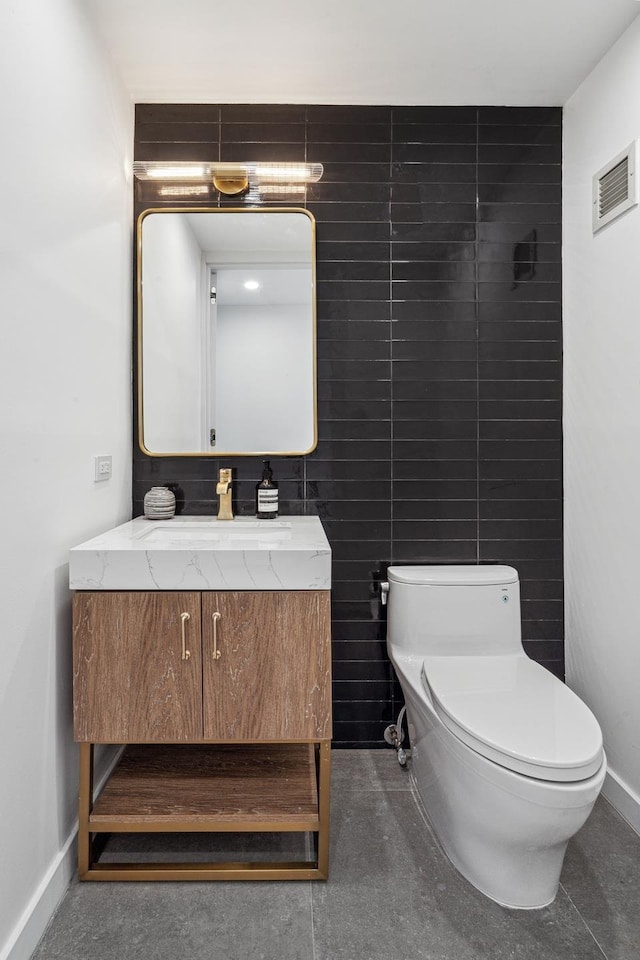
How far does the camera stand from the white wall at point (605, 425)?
1.68m

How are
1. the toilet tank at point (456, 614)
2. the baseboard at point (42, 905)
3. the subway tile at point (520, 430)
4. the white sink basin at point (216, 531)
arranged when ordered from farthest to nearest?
the subway tile at point (520, 430)
the toilet tank at point (456, 614)
the white sink basin at point (216, 531)
the baseboard at point (42, 905)

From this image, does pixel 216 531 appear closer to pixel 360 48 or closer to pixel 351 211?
pixel 351 211

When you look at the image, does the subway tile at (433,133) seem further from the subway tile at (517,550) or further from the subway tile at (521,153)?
the subway tile at (517,550)

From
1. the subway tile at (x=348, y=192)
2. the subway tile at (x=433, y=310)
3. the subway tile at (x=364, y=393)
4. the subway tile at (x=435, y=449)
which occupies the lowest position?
the subway tile at (x=435, y=449)

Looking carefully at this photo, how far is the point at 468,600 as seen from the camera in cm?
187

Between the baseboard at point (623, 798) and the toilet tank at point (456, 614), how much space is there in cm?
48

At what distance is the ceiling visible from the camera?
1.61 m

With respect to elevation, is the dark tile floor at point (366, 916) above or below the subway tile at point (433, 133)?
below

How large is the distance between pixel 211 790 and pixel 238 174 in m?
2.00

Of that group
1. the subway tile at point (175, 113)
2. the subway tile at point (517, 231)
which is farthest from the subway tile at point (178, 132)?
the subway tile at point (517, 231)

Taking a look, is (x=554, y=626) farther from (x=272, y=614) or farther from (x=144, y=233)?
(x=144, y=233)

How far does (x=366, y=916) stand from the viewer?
1.33m

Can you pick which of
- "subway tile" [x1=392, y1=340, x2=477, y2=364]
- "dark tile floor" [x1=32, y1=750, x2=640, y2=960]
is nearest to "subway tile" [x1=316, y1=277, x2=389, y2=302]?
"subway tile" [x1=392, y1=340, x2=477, y2=364]

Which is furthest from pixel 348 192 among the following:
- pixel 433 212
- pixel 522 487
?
pixel 522 487
